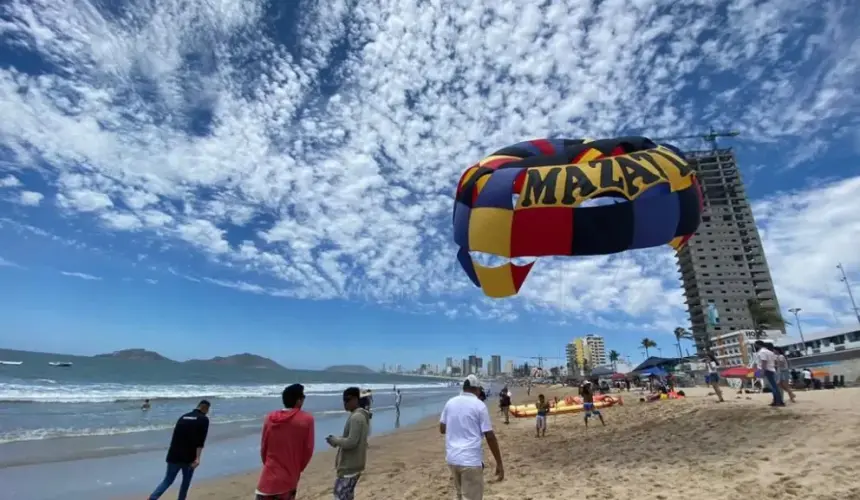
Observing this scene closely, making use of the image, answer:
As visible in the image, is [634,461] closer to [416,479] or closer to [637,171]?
[416,479]

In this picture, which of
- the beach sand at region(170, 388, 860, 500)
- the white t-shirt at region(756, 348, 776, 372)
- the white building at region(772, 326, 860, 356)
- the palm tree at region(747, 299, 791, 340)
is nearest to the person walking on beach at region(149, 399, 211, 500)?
the beach sand at region(170, 388, 860, 500)

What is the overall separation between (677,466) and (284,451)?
5.40m

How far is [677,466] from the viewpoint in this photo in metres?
6.30

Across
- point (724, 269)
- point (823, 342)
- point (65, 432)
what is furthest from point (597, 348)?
point (65, 432)

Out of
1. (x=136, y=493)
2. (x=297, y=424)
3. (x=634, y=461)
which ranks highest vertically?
(x=297, y=424)

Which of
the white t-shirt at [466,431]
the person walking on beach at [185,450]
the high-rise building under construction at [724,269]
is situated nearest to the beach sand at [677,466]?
the white t-shirt at [466,431]

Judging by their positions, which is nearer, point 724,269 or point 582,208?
point 582,208

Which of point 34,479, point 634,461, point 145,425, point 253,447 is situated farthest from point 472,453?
point 145,425

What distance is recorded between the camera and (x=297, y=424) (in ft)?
11.7

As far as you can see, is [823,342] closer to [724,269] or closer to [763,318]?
[763,318]

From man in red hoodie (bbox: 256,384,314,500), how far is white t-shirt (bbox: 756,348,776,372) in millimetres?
8585

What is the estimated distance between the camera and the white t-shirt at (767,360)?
8.50 meters

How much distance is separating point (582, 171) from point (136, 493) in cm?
993

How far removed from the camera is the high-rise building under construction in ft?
265
